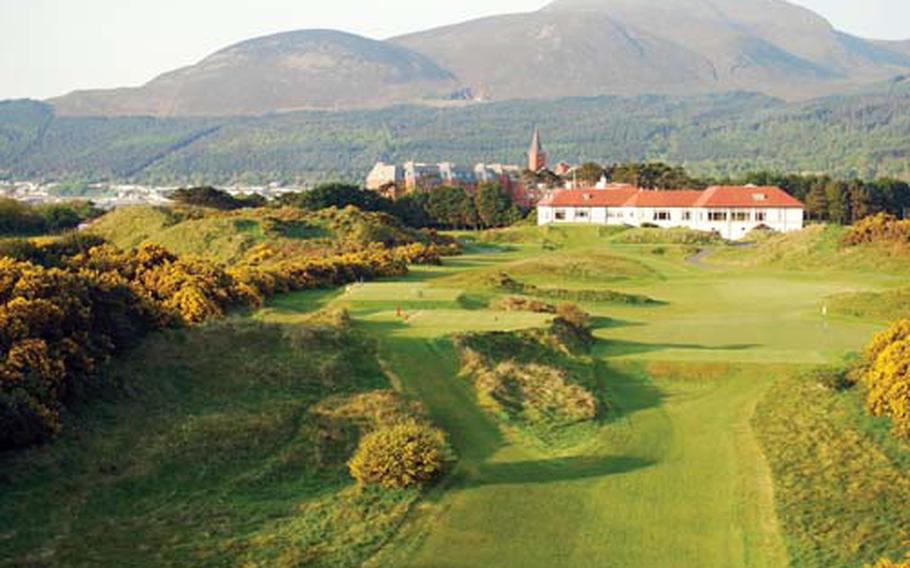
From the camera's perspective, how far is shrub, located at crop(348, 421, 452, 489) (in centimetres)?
1684

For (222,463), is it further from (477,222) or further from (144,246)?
(477,222)

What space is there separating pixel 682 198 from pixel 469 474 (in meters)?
77.1

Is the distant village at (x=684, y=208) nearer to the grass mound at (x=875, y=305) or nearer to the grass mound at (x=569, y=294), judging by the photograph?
the grass mound at (x=569, y=294)

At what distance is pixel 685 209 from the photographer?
9081 centimetres

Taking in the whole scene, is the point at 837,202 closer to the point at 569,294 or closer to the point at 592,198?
the point at 592,198

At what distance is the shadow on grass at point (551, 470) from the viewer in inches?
693

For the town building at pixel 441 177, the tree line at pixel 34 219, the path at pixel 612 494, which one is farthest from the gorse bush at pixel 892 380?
the town building at pixel 441 177

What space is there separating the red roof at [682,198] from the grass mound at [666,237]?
866 centimetres

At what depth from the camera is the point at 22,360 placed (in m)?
18.0

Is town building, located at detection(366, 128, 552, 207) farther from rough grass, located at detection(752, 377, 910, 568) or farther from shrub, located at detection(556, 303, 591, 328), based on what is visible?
rough grass, located at detection(752, 377, 910, 568)

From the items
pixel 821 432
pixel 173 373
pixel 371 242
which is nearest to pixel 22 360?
pixel 173 373

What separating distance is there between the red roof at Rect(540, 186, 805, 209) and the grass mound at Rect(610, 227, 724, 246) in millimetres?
8660

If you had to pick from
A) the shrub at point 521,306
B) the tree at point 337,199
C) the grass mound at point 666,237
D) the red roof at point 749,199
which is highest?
the tree at point 337,199

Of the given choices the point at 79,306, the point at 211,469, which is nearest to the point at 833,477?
the point at 211,469
